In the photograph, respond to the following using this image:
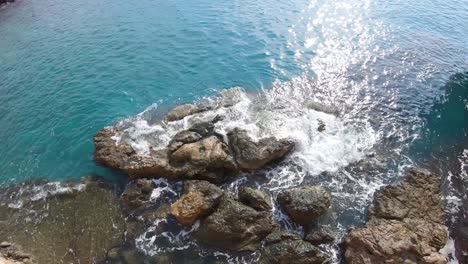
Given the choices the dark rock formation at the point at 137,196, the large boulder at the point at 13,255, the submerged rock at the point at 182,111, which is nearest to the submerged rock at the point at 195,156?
the dark rock formation at the point at 137,196

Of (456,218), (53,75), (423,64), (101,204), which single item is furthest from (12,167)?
(423,64)

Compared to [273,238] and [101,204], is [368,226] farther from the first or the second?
[101,204]

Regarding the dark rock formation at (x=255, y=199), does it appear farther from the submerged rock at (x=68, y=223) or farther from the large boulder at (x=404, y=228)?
the submerged rock at (x=68, y=223)

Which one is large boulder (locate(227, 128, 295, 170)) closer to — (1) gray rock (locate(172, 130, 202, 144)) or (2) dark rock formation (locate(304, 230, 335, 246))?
(1) gray rock (locate(172, 130, 202, 144))

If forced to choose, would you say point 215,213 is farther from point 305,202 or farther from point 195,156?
point 305,202

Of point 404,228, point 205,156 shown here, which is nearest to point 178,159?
point 205,156

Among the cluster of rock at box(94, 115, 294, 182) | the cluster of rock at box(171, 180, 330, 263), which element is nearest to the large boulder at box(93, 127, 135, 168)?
the cluster of rock at box(94, 115, 294, 182)

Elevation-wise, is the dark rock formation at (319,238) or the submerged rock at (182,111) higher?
the submerged rock at (182,111)
